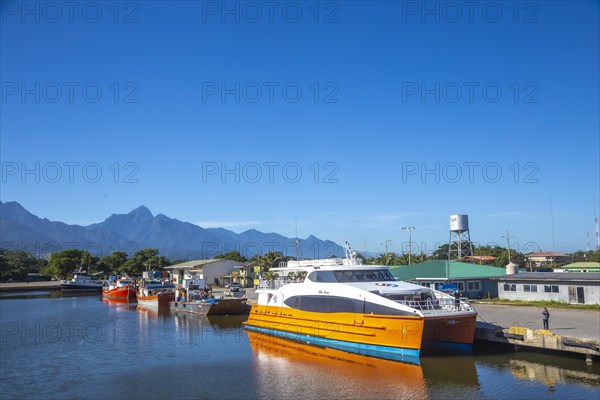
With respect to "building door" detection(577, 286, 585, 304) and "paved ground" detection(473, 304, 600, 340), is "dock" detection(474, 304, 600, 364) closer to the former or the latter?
"paved ground" detection(473, 304, 600, 340)

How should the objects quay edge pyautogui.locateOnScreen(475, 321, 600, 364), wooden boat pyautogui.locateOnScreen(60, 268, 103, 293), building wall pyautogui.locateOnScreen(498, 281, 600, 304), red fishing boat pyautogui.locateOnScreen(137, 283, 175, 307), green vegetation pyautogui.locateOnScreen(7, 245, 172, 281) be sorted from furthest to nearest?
green vegetation pyautogui.locateOnScreen(7, 245, 172, 281)
wooden boat pyautogui.locateOnScreen(60, 268, 103, 293)
red fishing boat pyautogui.locateOnScreen(137, 283, 175, 307)
building wall pyautogui.locateOnScreen(498, 281, 600, 304)
quay edge pyautogui.locateOnScreen(475, 321, 600, 364)

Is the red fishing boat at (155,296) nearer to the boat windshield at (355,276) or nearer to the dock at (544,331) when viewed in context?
the boat windshield at (355,276)

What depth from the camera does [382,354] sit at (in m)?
25.3

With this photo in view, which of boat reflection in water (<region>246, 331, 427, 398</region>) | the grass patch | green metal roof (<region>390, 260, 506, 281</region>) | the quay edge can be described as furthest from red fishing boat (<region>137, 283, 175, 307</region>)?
the quay edge

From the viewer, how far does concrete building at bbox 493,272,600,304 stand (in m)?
34.7

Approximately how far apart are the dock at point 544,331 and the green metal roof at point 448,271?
9.26 meters

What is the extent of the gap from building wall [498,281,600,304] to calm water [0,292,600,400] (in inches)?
510

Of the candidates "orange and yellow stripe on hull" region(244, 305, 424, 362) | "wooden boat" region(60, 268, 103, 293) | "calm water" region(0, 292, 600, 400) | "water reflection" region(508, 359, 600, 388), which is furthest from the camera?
"wooden boat" region(60, 268, 103, 293)

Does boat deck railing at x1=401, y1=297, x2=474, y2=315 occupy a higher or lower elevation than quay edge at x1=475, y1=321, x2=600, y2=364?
higher

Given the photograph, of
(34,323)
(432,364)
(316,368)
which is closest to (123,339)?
(34,323)

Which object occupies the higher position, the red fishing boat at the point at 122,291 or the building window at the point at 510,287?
the building window at the point at 510,287

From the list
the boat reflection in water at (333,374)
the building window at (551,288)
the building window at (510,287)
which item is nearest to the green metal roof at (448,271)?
the building window at (510,287)

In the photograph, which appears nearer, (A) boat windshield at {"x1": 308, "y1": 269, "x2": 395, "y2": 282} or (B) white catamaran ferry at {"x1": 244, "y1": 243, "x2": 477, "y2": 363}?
(B) white catamaran ferry at {"x1": 244, "y1": 243, "x2": 477, "y2": 363}

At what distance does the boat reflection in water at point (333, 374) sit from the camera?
2042 centimetres
